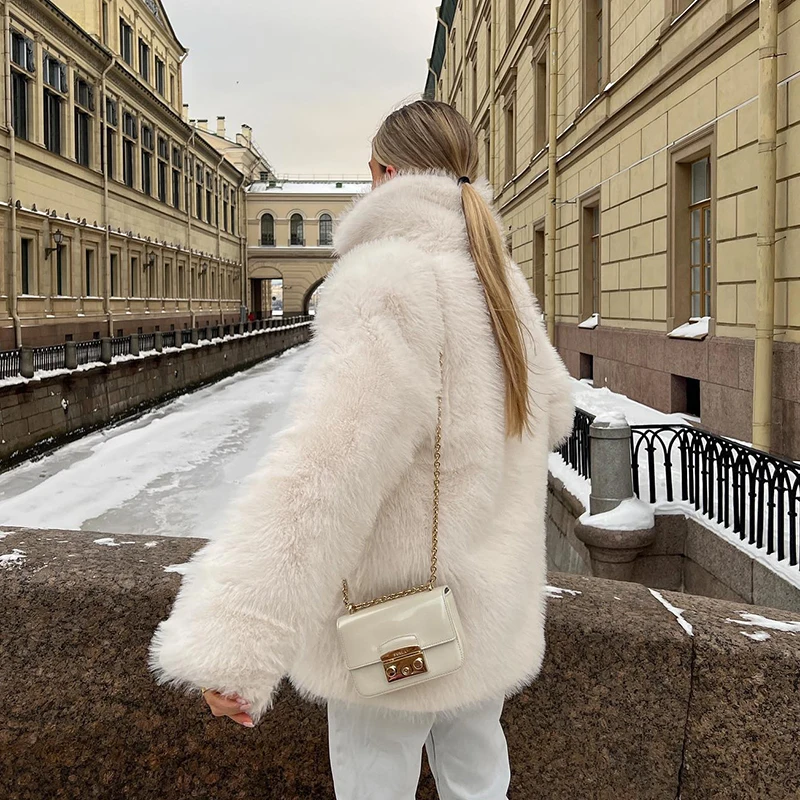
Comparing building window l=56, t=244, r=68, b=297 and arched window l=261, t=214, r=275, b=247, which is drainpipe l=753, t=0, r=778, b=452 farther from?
arched window l=261, t=214, r=275, b=247

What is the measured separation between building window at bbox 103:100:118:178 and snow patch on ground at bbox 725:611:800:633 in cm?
3164

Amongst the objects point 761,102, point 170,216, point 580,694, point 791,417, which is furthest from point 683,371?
point 170,216

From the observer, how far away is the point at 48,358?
58.0 feet

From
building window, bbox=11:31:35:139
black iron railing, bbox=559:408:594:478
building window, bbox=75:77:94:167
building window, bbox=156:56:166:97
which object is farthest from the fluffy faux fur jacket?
building window, bbox=156:56:166:97

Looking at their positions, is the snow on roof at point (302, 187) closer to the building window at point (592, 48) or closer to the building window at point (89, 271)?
the building window at point (89, 271)

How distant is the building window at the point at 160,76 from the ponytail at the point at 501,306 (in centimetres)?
4154

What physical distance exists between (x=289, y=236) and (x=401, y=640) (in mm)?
62688

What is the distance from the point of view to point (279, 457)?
4.57ft

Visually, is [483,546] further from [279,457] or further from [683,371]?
[683,371]

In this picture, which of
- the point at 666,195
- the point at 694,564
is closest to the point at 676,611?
the point at 694,564

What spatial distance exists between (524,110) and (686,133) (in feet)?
34.2

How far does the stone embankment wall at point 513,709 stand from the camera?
193 cm

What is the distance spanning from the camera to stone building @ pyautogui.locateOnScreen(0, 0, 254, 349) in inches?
909

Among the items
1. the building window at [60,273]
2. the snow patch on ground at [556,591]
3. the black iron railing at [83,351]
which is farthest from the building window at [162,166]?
the snow patch on ground at [556,591]
